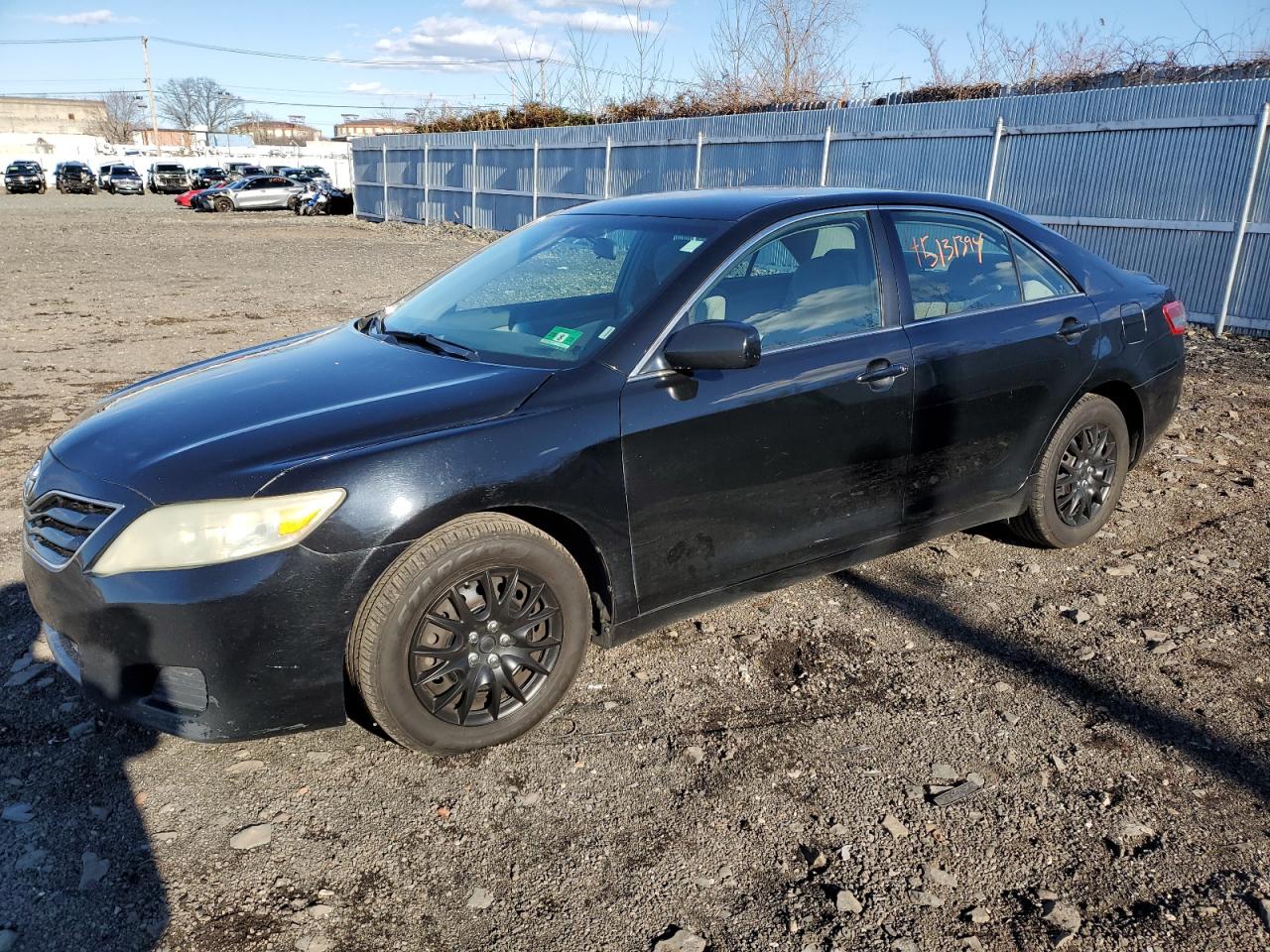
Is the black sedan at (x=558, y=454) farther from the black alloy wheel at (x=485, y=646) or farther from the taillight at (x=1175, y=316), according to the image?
the taillight at (x=1175, y=316)

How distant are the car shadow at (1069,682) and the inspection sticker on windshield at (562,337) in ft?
6.06

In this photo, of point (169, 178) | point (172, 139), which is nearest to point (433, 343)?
point (169, 178)

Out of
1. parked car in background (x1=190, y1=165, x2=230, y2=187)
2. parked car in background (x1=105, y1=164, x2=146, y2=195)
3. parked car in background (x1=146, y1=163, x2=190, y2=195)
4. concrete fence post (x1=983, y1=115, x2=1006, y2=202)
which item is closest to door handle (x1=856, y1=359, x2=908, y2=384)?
concrete fence post (x1=983, y1=115, x2=1006, y2=202)

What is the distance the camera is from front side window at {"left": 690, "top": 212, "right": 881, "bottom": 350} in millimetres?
3518

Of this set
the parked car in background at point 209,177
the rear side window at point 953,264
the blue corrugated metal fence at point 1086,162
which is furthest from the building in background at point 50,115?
the rear side window at point 953,264

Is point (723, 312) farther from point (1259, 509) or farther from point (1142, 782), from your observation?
point (1259, 509)

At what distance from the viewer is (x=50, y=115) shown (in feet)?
391

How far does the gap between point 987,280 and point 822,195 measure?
0.87m

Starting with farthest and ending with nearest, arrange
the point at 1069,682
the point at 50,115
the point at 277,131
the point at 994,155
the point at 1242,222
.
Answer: the point at 277,131
the point at 50,115
the point at 994,155
the point at 1242,222
the point at 1069,682

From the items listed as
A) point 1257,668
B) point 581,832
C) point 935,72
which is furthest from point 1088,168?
point 581,832

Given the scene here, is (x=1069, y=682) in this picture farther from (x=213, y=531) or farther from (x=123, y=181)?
(x=123, y=181)

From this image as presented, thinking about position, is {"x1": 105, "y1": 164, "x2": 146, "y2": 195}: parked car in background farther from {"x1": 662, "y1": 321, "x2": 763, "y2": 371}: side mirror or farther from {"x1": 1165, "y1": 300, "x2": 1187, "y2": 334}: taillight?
{"x1": 662, "y1": 321, "x2": 763, "y2": 371}: side mirror

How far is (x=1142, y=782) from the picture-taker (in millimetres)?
2977

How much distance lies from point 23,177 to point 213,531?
61.6 metres
